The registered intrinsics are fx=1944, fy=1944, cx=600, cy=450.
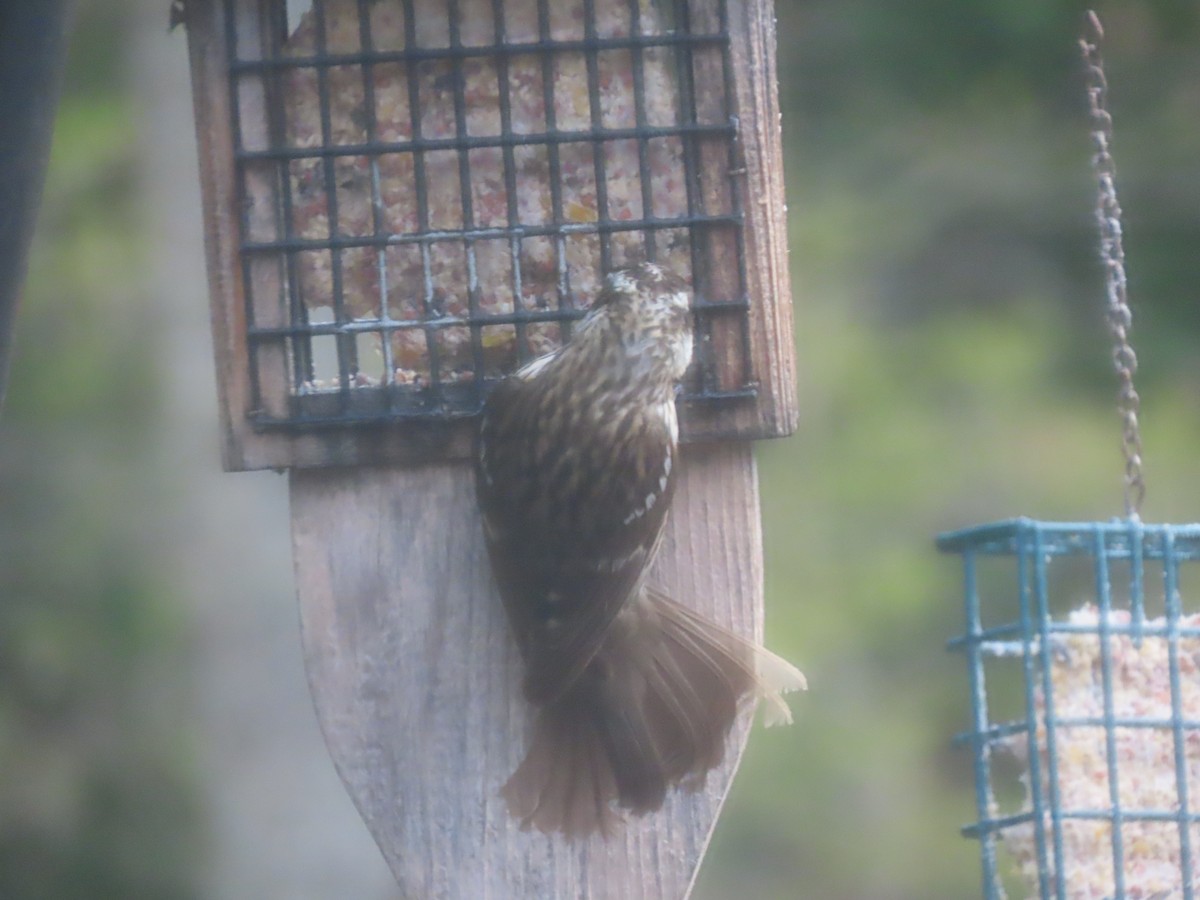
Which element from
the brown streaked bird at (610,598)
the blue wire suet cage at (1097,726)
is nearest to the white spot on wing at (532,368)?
the brown streaked bird at (610,598)

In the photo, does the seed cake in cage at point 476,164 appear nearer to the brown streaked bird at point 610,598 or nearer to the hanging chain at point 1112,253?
the brown streaked bird at point 610,598

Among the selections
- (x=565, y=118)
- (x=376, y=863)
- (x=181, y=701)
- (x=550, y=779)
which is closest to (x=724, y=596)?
(x=550, y=779)

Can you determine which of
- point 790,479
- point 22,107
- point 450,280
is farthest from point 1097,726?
point 790,479

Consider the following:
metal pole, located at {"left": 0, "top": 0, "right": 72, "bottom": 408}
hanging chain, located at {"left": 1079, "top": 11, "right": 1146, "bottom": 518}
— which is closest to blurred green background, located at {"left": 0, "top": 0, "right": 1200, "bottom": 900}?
hanging chain, located at {"left": 1079, "top": 11, "right": 1146, "bottom": 518}

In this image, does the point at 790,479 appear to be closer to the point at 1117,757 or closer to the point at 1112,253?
the point at 1117,757

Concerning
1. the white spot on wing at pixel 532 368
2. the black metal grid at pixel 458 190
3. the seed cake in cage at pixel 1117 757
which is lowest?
the seed cake in cage at pixel 1117 757

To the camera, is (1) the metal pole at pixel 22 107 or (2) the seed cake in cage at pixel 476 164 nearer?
(1) the metal pole at pixel 22 107

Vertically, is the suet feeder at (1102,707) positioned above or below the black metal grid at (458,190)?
below
